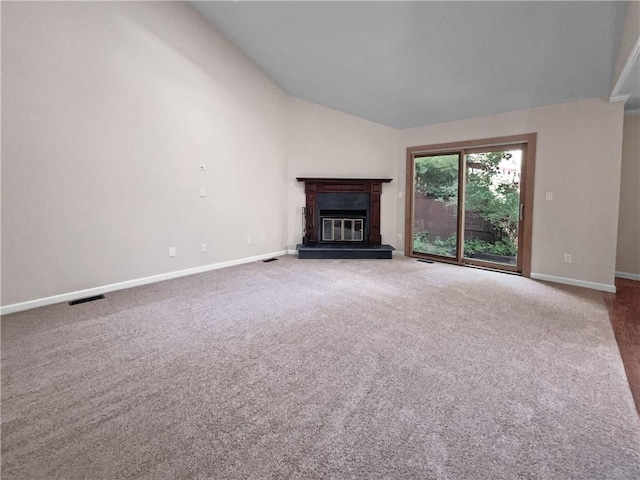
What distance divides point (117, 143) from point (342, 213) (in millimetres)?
3766

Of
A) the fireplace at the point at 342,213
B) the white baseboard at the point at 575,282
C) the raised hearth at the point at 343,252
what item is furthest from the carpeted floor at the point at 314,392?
the fireplace at the point at 342,213

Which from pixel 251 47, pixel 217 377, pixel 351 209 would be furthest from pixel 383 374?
pixel 251 47

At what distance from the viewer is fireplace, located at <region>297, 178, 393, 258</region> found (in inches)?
223

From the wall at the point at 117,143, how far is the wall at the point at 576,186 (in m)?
4.38

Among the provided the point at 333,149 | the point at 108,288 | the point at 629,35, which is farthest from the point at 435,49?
the point at 108,288

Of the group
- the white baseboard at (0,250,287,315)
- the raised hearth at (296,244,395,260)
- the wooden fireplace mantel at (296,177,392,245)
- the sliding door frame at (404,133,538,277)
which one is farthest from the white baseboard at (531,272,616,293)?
the white baseboard at (0,250,287,315)

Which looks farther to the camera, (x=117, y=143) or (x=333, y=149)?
(x=333, y=149)

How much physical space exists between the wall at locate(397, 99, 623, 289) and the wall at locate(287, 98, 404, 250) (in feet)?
6.69

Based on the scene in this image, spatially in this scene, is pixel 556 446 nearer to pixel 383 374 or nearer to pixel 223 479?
pixel 383 374

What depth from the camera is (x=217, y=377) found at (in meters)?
1.69

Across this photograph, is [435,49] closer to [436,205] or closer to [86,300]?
[436,205]

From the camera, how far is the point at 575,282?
3.82 metres

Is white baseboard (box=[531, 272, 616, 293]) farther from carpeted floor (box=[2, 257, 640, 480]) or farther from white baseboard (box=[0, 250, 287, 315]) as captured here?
white baseboard (box=[0, 250, 287, 315])

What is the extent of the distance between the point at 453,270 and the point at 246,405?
13.0 feet
